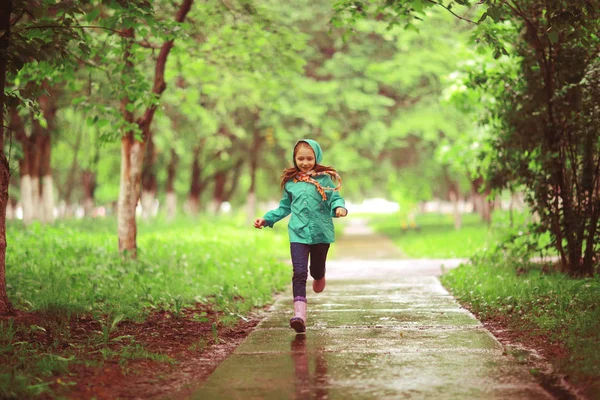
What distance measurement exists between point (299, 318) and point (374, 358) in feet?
4.13

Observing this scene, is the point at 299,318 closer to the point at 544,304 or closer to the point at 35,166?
the point at 544,304

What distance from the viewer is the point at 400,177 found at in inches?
1382

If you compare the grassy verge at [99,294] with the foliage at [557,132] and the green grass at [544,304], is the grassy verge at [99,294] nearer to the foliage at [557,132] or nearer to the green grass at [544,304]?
the green grass at [544,304]

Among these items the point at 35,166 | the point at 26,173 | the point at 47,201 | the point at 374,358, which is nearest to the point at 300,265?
the point at 374,358

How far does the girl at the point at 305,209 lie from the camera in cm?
678

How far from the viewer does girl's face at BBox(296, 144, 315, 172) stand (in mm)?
6910

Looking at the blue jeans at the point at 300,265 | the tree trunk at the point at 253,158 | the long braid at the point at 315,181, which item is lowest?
the blue jeans at the point at 300,265

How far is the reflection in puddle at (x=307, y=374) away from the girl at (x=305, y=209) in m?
0.84

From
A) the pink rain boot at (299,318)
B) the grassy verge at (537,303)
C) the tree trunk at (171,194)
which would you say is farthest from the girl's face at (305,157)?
the tree trunk at (171,194)

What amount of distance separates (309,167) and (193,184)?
88.6 ft

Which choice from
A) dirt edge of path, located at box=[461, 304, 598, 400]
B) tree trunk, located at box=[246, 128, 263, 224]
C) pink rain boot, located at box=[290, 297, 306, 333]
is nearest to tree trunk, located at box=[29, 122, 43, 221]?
tree trunk, located at box=[246, 128, 263, 224]

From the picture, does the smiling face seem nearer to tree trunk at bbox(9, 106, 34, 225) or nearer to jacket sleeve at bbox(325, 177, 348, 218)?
jacket sleeve at bbox(325, 177, 348, 218)

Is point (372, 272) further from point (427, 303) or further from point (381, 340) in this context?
point (381, 340)

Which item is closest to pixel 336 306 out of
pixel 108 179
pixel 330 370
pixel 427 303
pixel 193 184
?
pixel 427 303
